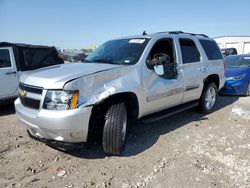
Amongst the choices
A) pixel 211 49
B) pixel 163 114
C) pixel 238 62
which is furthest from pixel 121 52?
pixel 238 62

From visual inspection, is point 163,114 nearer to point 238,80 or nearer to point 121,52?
point 121,52

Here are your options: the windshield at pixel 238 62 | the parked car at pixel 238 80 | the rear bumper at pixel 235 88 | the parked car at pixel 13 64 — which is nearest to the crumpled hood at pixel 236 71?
the parked car at pixel 238 80

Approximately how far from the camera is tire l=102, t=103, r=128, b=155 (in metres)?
3.82

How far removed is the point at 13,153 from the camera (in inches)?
168

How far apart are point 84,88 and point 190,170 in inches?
75.2

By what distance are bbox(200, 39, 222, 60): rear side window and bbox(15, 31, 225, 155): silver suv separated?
1.50 feet

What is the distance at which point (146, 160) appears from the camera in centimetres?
393

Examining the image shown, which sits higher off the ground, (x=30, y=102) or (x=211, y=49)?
(x=211, y=49)

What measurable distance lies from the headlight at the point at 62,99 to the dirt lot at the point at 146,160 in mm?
673

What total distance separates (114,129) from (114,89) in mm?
611

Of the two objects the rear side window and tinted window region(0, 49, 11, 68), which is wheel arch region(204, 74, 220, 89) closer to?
the rear side window

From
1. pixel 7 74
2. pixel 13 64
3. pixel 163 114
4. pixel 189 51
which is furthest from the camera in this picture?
pixel 13 64

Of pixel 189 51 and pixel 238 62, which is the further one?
pixel 238 62

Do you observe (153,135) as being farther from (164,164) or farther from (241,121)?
(241,121)
